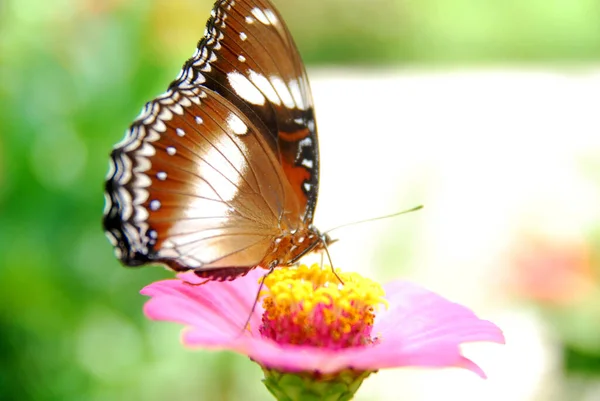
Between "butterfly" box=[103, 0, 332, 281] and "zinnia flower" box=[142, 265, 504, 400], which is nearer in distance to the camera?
"zinnia flower" box=[142, 265, 504, 400]

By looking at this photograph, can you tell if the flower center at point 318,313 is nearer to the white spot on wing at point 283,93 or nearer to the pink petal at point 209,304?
the pink petal at point 209,304

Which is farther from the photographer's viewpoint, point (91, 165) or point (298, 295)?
point (91, 165)

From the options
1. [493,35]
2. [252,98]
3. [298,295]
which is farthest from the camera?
[493,35]

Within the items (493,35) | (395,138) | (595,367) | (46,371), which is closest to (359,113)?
(395,138)

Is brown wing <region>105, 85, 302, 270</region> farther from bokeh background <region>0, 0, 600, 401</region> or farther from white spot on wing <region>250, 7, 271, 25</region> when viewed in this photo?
bokeh background <region>0, 0, 600, 401</region>

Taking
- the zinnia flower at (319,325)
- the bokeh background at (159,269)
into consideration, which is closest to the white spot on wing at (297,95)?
the zinnia flower at (319,325)

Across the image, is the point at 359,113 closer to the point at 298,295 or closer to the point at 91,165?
the point at 91,165

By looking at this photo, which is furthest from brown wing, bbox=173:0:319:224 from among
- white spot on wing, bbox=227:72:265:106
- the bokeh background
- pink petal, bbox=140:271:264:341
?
the bokeh background
